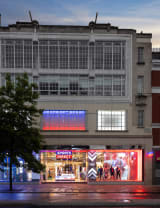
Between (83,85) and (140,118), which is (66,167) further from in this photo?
(140,118)

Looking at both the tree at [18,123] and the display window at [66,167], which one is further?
the display window at [66,167]

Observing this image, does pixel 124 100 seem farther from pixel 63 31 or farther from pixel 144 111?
pixel 63 31

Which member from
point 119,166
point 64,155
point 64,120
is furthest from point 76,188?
point 64,120

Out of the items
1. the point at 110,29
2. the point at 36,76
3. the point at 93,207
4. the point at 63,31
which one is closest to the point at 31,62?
the point at 36,76

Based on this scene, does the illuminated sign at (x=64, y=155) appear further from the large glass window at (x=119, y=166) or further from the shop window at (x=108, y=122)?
the shop window at (x=108, y=122)

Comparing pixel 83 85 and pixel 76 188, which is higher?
pixel 83 85

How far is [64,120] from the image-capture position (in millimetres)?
35125

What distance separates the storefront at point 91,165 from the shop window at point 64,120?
2.78m

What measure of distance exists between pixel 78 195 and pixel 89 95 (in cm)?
1231

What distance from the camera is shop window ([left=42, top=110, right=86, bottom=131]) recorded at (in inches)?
1379

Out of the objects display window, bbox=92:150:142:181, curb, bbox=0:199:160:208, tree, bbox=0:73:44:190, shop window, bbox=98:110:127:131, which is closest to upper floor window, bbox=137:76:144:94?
shop window, bbox=98:110:127:131

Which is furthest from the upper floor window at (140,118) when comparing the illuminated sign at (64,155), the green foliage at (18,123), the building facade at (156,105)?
the green foliage at (18,123)

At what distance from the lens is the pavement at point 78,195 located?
2288 centimetres

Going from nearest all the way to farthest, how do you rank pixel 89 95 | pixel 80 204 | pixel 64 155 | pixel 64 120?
pixel 80 204, pixel 64 155, pixel 64 120, pixel 89 95
